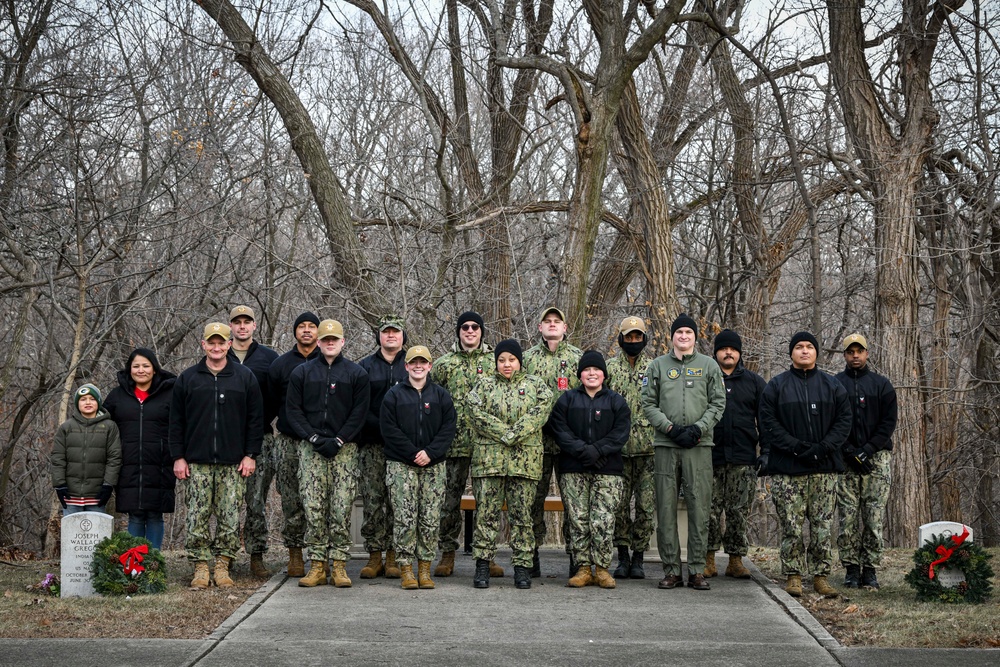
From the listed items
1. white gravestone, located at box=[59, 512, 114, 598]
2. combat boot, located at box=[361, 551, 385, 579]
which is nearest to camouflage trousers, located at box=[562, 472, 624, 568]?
combat boot, located at box=[361, 551, 385, 579]

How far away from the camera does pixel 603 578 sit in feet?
28.1

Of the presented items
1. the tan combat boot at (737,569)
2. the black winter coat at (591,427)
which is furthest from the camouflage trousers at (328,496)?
the tan combat boot at (737,569)

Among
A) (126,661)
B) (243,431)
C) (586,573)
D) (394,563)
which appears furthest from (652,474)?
(126,661)

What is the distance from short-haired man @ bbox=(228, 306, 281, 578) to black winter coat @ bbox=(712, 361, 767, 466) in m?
3.69

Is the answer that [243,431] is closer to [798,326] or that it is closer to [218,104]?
[218,104]

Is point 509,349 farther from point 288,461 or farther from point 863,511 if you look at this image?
point 863,511

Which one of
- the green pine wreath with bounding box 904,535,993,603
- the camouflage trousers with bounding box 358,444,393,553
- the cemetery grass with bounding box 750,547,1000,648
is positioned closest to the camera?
the cemetery grass with bounding box 750,547,1000,648

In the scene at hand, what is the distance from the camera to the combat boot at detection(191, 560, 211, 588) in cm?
838

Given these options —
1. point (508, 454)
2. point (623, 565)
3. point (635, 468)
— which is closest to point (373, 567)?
point (508, 454)

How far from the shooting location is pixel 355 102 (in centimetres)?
1916

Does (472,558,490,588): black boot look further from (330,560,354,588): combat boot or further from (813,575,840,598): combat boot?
(813,575,840,598): combat boot

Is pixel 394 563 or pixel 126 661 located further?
pixel 394 563

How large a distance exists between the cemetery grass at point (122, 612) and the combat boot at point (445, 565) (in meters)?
1.48

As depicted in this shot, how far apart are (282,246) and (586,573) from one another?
42.8 ft
